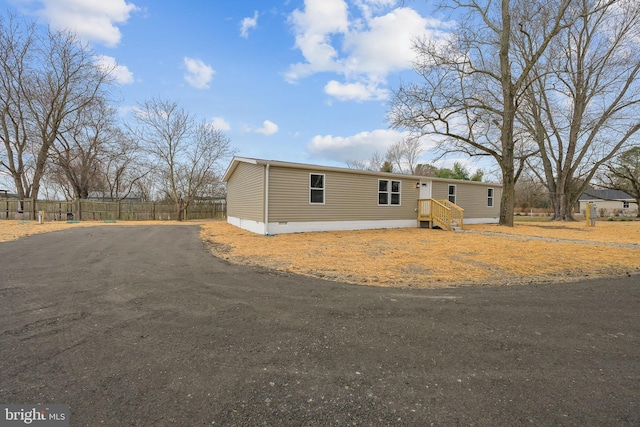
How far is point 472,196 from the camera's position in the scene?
17.8 metres

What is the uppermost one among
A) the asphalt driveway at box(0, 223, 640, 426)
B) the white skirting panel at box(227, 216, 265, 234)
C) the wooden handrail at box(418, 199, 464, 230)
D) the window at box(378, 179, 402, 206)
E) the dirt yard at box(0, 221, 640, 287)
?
the window at box(378, 179, 402, 206)

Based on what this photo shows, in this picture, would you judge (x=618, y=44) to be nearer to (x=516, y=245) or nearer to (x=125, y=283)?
(x=516, y=245)

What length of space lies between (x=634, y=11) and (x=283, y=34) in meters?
20.2

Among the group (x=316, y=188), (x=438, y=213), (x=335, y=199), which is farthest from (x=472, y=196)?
(x=316, y=188)

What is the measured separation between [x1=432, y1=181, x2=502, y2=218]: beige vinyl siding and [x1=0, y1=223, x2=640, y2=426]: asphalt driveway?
1208 centimetres

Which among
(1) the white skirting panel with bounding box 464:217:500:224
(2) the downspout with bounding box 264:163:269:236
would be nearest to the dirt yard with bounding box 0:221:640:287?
(2) the downspout with bounding box 264:163:269:236

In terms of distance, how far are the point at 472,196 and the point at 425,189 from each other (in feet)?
14.6

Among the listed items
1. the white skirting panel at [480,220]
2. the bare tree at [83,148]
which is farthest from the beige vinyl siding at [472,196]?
the bare tree at [83,148]

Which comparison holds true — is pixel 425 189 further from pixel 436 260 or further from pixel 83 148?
pixel 83 148

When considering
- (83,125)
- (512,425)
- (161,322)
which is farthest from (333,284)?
(83,125)

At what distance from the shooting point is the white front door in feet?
49.9

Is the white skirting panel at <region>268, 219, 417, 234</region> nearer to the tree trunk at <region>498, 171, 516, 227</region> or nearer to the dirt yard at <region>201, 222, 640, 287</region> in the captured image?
the dirt yard at <region>201, 222, 640, 287</region>

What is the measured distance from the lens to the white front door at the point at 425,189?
15203 mm

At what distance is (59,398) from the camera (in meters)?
1.84
